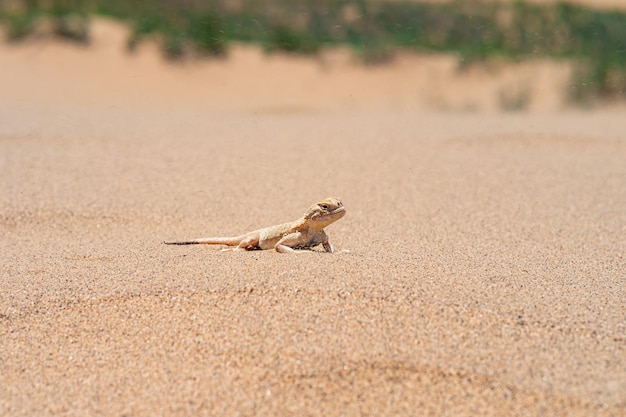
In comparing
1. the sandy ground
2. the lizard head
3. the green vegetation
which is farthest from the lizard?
the green vegetation

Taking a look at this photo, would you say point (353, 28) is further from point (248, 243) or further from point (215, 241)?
point (248, 243)

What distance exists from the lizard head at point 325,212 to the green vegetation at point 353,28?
12389mm

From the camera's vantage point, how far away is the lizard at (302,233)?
5312 mm

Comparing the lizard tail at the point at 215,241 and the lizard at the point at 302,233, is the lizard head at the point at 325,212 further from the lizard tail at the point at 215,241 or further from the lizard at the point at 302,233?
the lizard tail at the point at 215,241

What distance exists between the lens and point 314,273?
15.6ft

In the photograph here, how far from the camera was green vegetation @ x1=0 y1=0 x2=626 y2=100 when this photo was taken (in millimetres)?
19156

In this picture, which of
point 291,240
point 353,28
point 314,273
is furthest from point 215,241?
point 353,28

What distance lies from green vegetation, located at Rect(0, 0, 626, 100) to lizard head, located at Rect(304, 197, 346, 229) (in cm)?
1239

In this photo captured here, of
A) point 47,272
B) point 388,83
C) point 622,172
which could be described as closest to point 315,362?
point 47,272

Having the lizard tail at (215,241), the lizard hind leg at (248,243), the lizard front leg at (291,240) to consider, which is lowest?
the lizard tail at (215,241)

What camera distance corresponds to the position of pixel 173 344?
416 cm

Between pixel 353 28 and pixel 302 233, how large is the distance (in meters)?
17.1

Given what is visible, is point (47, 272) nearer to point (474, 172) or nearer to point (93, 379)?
point (93, 379)

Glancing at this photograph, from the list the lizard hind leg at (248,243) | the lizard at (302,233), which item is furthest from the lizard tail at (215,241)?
the lizard hind leg at (248,243)
